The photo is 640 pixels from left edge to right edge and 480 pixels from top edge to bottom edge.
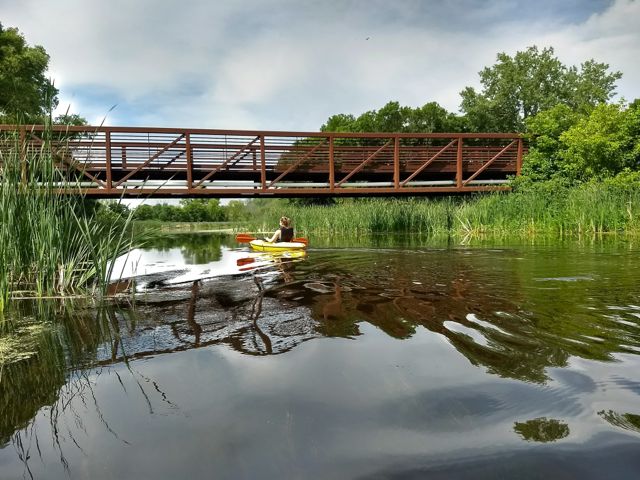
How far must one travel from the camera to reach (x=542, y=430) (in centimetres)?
189

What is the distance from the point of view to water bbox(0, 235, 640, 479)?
1.75 m

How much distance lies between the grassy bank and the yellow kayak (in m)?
8.60

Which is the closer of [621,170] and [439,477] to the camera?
[439,477]

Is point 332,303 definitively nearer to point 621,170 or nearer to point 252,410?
point 252,410

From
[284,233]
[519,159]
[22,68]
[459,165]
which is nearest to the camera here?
[284,233]

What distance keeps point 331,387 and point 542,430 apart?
102cm

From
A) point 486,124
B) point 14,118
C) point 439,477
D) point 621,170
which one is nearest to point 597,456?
point 439,477

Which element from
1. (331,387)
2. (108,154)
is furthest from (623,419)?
(108,154)

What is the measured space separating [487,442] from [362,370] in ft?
3.17

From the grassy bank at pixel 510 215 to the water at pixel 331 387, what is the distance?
1154 cm

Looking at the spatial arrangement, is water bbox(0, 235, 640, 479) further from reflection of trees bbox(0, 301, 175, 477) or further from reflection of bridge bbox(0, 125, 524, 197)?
reflection of bridge bbox(0, 125, 524, 197)

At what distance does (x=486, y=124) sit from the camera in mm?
48062

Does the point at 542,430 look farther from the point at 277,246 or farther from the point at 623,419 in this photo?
the point at 277,246

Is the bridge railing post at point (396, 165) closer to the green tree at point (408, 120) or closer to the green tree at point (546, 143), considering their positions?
the green tree at point (546, 143)
